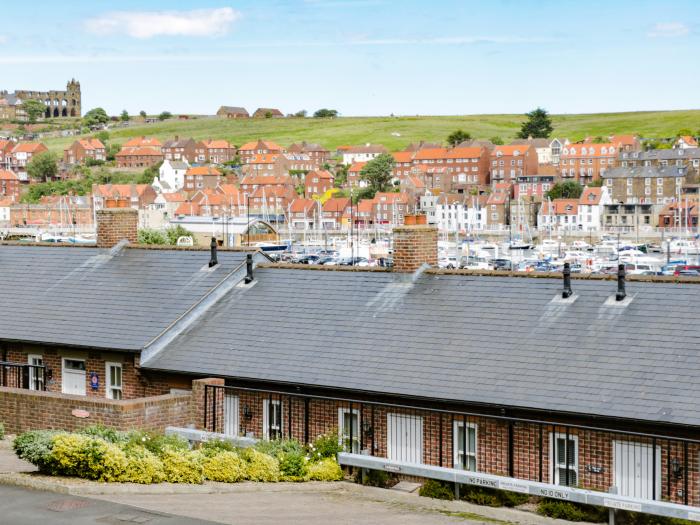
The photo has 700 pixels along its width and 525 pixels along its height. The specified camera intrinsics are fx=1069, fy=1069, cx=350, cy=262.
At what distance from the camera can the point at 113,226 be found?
2931cm

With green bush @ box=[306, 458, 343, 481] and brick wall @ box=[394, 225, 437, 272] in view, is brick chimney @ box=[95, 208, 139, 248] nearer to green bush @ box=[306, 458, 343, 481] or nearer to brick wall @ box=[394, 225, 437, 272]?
brick wall @ box=[394, 225, 437, 272]

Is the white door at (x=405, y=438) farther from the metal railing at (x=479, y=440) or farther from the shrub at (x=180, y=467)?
the shrub at (x=180, y=467)

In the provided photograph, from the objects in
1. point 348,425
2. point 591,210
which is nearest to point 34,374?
point 348,425

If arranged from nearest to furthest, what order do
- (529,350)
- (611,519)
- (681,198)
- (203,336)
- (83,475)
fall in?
(611,519) → (83,475) → (529,350) → (203,336) → (681,198)

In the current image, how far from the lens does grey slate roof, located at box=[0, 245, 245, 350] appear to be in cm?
2416

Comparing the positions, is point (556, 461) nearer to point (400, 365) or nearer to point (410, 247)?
point (400, 365)

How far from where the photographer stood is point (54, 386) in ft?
Result: 81.4

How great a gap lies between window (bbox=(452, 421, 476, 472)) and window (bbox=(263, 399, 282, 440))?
12.2 ft

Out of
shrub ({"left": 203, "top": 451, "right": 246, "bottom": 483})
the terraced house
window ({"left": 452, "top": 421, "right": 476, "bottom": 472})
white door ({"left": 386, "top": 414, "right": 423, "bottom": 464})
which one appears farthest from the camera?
white door ({"left": 386, "top": 414, "right": 423, "bottom": 464})

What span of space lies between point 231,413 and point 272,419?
97 cm

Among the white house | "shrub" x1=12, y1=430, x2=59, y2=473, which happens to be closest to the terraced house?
"shrub" x1=12, y1=430, x2=59, y2=473

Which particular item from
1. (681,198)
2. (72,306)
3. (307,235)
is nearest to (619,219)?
(681,198)

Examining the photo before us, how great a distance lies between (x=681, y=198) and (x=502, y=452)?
16351 centimetres

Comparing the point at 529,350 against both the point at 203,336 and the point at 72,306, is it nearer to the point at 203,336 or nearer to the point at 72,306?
the point at 203,336
